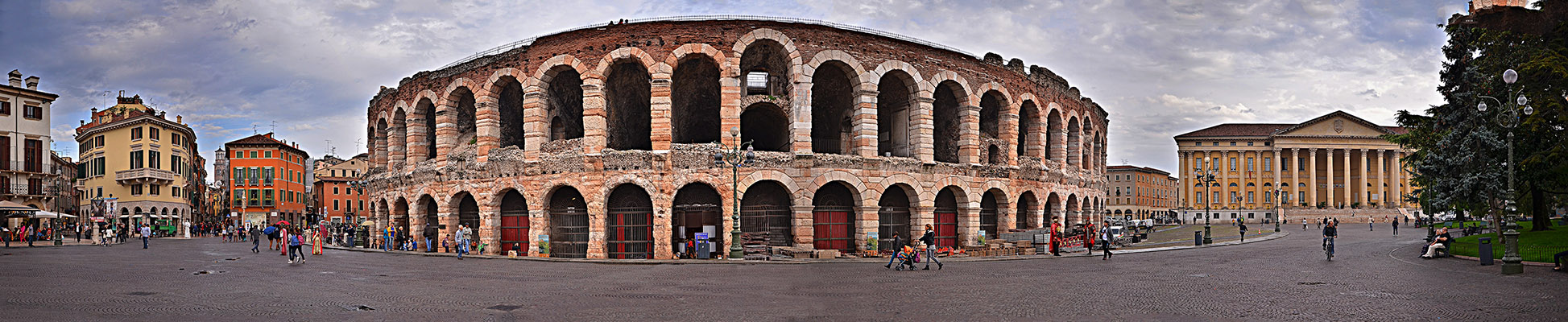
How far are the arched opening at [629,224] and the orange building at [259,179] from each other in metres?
60.5

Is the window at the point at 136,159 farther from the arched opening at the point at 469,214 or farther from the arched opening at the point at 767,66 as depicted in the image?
the arched opening at the point at 767,66

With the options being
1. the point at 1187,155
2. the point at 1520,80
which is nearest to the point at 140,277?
the point at 1520,80

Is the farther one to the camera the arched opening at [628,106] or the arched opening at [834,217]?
the arched opening at [628,106]

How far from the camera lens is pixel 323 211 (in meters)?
95.4

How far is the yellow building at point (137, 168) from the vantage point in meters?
67.6

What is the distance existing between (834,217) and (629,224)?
6587mm

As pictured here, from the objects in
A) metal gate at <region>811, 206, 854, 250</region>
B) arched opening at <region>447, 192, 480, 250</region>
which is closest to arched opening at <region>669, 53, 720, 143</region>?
metal gate at <region>811, 206, 854, 250</region>

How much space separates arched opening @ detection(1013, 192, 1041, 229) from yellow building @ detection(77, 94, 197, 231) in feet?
190

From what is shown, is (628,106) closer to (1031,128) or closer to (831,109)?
(831,109)

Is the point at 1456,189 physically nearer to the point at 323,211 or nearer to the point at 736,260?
the point at 736,260

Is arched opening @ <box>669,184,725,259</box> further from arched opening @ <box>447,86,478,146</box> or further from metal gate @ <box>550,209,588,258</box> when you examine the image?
arched opening @ <box>447,86,478,146</box>

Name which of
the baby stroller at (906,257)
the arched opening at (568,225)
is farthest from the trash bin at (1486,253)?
the arched opening at (568,225)

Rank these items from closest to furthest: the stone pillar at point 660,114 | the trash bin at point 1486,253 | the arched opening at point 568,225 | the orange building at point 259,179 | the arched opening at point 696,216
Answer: the trash bin at point 1486,253 → the stone pillar at point 660,114 → the arched opening at point 696,216 → the arched opening at point 568,225 → the orange building at point 259,179

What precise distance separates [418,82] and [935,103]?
19398mm
